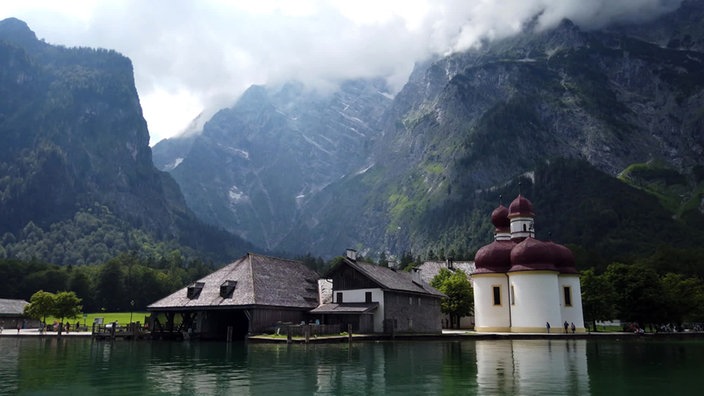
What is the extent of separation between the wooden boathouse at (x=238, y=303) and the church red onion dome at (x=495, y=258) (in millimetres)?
21670

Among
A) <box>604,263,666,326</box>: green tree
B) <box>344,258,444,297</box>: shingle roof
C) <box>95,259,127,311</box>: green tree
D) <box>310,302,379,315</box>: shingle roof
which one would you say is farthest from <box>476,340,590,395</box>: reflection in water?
<box>95,259,127,311</box>: green tree

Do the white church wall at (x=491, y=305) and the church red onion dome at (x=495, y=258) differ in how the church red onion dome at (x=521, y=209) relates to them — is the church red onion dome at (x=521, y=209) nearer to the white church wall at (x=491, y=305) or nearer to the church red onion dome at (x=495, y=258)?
the church red onion dome at (x=495, y=258)

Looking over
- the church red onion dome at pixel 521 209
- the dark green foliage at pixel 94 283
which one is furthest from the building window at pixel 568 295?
the dark green foliage at pixel 94 283

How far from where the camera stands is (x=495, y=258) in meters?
74.6

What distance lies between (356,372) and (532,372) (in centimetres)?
857

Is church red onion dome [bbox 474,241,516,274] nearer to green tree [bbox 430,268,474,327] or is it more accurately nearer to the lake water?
green tree [bbox 430,268,474,327]

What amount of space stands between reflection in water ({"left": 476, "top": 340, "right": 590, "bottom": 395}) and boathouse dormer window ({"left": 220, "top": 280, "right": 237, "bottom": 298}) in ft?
91.5

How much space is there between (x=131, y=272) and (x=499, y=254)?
351ft

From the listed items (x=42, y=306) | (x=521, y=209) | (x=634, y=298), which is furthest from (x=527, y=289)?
(x=42, y=306)

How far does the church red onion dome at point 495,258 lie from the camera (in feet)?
243

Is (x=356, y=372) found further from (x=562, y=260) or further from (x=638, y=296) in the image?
(x=638, y=296)

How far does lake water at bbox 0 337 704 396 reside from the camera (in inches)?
910

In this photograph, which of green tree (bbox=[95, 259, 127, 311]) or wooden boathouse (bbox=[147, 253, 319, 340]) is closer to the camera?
wooden boathouse (bbox=[147, 253, 319, 340])

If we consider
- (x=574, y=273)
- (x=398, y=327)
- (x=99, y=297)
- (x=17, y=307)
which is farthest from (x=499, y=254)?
(x=99, y=297)
